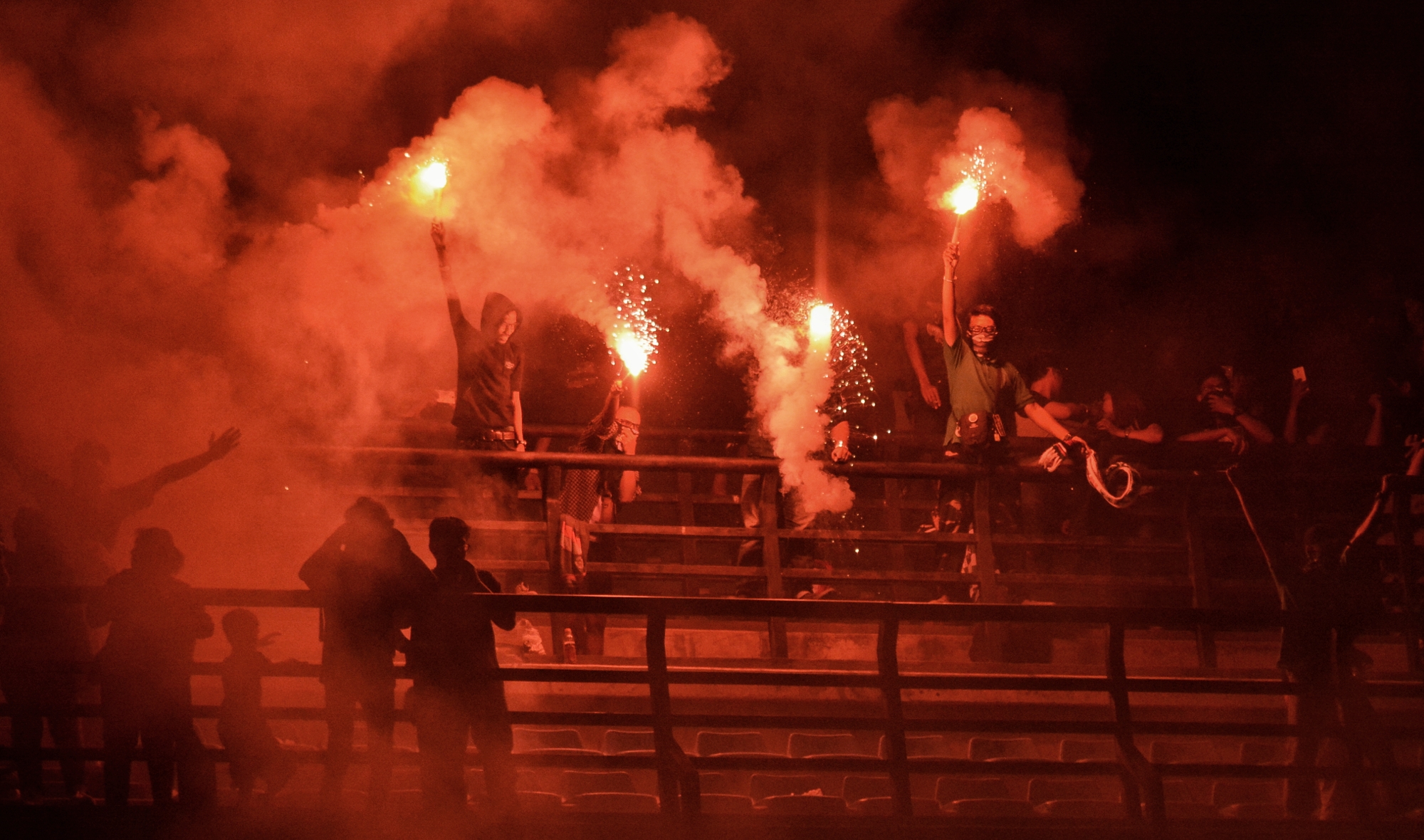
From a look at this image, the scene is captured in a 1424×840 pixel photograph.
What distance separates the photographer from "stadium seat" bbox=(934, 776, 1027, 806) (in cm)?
559

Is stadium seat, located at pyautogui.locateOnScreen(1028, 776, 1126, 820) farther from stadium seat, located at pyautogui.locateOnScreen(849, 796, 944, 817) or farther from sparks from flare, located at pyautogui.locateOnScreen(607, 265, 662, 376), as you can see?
sparks from flare, located at pyautogui.locateOnScreen(607, 265, 662, 376)

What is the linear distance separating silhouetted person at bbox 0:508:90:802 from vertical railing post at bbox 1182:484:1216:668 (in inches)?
A: 222

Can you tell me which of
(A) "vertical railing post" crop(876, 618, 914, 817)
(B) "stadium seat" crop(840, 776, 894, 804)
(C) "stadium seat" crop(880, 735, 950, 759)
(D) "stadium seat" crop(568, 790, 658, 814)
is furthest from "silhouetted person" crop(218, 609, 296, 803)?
(C) "stadium seat" crop(880, 735, 950, 759)

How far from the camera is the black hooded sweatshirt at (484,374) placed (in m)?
7.09

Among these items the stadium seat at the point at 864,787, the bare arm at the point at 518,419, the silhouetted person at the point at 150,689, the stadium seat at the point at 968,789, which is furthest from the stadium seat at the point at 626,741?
the bare arm at the point at 518,419

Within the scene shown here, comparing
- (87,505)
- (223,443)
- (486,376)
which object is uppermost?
(486,376)

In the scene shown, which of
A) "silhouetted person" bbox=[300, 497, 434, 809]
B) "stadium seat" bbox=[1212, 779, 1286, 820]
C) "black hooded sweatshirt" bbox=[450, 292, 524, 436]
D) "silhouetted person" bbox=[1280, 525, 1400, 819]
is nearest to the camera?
"silhouetted person" bbox=[300, 497, 434, 809]

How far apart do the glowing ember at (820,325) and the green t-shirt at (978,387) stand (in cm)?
83

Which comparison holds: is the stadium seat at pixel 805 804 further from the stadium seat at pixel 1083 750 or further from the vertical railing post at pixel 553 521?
the vertical railing post at pixel 553 521

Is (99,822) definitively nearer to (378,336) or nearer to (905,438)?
(378,336)

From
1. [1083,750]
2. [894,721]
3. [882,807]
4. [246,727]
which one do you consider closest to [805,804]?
[882,807]

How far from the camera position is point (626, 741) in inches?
230

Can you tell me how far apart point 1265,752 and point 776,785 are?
261 cm

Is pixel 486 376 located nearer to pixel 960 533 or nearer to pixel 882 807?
pixel 960 533
